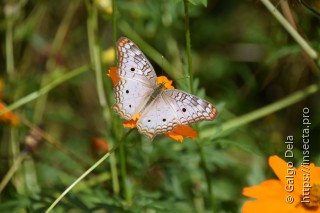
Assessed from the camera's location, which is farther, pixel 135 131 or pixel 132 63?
pixel 135 131

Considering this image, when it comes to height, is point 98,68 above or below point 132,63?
above

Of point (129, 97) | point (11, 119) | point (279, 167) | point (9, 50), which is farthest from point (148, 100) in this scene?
point (9, 50)

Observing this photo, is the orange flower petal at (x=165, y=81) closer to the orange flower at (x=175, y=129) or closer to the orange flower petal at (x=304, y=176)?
the orange flower at (x=175, y=129)

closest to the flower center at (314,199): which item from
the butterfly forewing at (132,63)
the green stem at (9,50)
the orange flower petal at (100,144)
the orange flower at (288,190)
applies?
the orange flower at (288,190)

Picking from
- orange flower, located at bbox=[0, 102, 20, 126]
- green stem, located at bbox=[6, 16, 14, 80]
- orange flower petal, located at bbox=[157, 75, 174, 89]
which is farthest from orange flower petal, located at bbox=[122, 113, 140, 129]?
green stem, located at bbox=[6, 16, 14, 80]

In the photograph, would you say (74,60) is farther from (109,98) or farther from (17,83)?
(109,98)

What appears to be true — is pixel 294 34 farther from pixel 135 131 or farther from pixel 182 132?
pixel 135 131

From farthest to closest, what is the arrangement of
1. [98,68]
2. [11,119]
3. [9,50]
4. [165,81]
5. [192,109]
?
[9,50]
[11,119]
[98,68]
[165,81]
[192,109]
